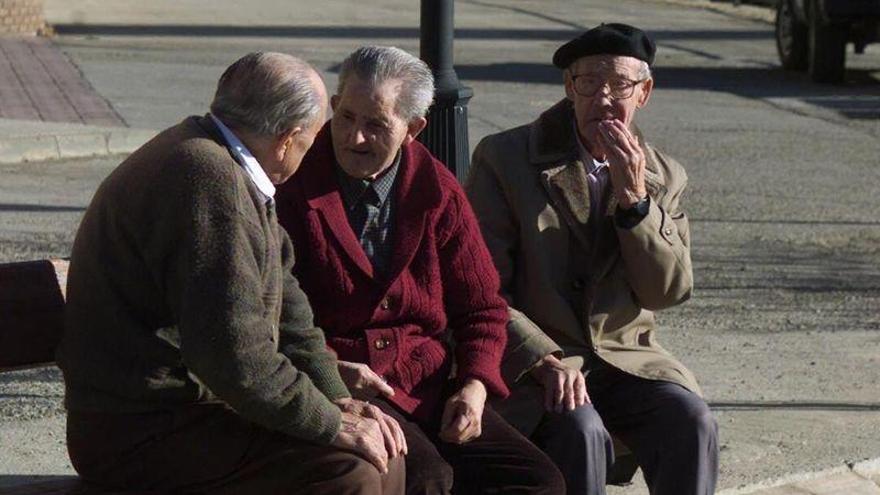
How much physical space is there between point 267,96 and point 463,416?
3.09 feet

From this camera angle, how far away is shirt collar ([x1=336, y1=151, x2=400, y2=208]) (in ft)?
13.9

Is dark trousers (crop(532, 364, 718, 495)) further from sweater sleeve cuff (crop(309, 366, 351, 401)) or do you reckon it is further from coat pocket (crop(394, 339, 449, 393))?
sweater sleeve cuff (crop(309, 366, 351, 401))

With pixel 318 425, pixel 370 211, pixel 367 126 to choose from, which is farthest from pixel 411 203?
pixel 318 425

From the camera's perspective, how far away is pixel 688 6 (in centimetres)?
3067

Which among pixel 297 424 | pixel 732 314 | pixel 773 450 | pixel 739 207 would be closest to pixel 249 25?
pixel 739 207

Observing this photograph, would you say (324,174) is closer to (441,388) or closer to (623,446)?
(441,388)

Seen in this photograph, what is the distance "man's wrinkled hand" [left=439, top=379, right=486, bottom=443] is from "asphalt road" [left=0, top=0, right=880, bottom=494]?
3.72 feet

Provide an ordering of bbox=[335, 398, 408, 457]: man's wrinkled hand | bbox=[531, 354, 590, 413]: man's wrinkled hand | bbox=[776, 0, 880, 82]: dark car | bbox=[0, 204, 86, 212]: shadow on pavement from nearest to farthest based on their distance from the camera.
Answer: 1. bbox=[335, 398, 408, 457]: man's wrinkled hand
2. bbox=[531, 354, 590, 413]: man's wrinkled hand
3. bbox=[0, 204, 86, 212]: shadow on pavement
4. bbox=[776, 0, 880, 82]: dark car

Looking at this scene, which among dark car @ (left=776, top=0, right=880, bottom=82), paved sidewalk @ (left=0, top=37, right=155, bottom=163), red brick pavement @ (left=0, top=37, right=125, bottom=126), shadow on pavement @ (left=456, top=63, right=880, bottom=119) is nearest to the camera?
paved sidewalk @ (left=0, top=37, right=155, bottom=163)

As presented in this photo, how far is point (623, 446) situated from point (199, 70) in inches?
502

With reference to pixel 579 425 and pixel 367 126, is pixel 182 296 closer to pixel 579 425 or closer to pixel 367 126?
pixel 367 126

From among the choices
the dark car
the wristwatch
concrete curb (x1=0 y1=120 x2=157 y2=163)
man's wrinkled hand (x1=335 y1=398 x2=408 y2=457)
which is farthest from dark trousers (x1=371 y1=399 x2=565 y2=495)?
the dark car

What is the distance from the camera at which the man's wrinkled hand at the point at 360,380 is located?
4.12 metres

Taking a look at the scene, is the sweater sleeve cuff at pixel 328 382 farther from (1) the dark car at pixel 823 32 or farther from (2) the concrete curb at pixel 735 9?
(2) the concrete curb at pixel 735 9
